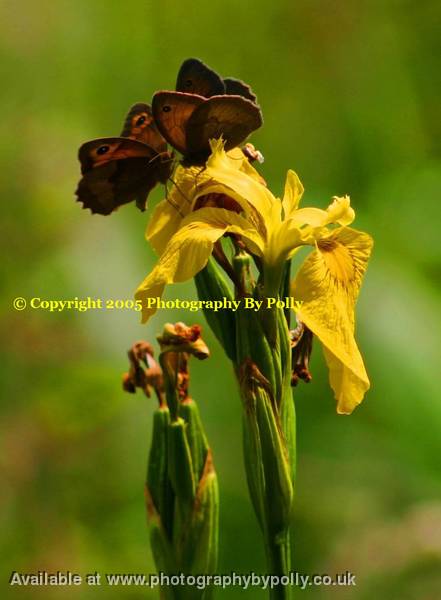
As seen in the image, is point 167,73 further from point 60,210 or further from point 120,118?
point 60,210

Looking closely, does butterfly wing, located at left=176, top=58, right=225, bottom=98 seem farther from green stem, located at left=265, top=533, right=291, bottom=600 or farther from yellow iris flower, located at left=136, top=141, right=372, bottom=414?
green stem, located at left=265, top=533, right=291, bottom=600

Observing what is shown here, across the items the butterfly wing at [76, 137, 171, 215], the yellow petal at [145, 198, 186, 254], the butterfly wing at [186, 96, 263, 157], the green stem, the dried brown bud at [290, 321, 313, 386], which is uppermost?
the butterfly wing at [186, 96, 263, 157]

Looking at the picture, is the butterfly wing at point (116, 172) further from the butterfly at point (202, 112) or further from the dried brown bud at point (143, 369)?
the dried brown bud at point (143, 369)

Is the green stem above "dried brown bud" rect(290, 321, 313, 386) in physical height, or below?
below

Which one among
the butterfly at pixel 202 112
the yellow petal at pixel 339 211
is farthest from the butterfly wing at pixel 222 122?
the yellow petal at pixel 339 211

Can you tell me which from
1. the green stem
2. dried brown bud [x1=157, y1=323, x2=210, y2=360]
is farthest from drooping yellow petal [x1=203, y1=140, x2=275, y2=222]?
the green stem

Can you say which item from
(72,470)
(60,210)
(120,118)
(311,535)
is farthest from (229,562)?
(120,118)
